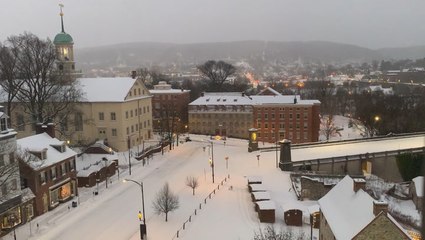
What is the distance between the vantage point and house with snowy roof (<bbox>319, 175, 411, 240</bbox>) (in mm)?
18734

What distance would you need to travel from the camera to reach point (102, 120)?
189ft

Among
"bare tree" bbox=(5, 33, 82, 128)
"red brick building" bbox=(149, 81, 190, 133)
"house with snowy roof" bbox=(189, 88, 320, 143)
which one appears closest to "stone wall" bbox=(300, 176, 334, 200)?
"house with snowy roof" bbox=(189, 88, 320, 143)

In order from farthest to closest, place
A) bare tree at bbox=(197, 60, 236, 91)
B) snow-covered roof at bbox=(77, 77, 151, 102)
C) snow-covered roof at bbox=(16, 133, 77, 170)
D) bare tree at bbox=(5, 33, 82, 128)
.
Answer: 1. bare tree at bbox=(197, 60, 236, 91)
2. snow-covered roof at bbox=(77, 77, 151, 102)
3. bare tree at bbox=(5, 33, 82, 128)
4. snow-covered roof at bbox=(16, 133, 77, 170)

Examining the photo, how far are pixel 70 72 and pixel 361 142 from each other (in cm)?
4194

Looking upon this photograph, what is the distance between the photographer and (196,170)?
151ft

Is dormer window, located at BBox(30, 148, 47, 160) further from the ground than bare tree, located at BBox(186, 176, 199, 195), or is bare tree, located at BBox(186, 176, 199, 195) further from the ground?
dormer window, located at BBox(30, 148, 47, 160)

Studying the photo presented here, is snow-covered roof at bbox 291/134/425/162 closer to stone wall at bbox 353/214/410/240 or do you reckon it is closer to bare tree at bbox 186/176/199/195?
bare tree at bbox 186/176/199/195

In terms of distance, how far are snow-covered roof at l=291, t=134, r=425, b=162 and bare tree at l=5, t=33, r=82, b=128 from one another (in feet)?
96.2

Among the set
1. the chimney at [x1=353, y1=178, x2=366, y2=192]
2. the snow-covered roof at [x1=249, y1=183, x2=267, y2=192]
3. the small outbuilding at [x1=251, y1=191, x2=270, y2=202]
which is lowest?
the snow-covered roof at [x1=249, y1=183, x2=267, y2=192]

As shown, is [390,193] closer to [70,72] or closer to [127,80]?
[127,80]

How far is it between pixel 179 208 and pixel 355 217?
1638 cm

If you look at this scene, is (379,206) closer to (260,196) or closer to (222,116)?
(260,196)

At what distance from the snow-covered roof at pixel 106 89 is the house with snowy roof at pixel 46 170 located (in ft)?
61.0

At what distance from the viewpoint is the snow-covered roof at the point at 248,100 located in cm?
6650
